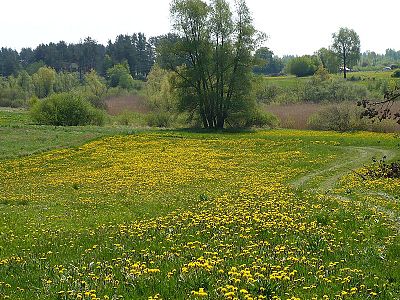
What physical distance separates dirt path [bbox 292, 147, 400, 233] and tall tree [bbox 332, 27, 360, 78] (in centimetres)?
10754

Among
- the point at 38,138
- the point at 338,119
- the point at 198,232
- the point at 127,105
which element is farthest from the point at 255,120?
the point at 198,232

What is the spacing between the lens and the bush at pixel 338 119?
57416mm

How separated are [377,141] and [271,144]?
10.5m

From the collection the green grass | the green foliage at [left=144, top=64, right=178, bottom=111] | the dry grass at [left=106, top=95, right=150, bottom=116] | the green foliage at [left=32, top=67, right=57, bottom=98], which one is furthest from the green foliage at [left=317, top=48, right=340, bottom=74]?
the green grass

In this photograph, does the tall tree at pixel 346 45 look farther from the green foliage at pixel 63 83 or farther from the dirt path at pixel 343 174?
the dirt path at pixel 343 174

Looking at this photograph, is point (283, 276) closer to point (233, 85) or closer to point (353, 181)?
point (353, 181)

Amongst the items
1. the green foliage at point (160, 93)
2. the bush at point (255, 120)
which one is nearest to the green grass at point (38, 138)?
the green foliage at point (160, 93)

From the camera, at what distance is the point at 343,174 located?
2825 cm

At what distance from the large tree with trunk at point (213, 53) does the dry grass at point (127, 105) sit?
99.7 feet

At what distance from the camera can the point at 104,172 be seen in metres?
32.8

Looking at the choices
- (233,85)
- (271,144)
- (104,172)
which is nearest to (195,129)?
(233,85)

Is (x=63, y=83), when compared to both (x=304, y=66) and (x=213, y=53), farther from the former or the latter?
(x=213, y=53)

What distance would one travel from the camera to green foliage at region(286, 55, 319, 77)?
523 feet

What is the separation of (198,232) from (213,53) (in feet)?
184
